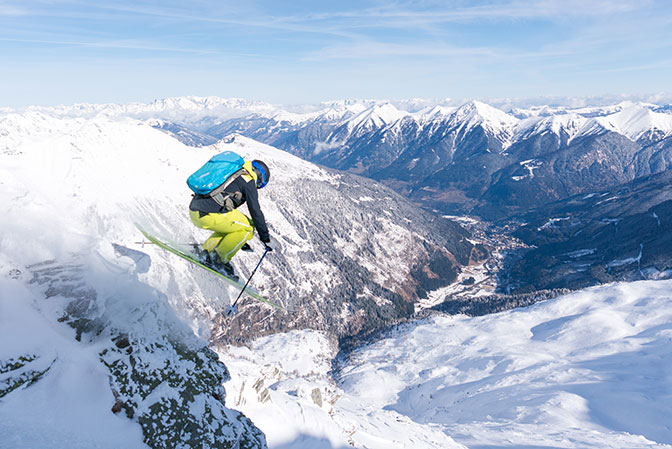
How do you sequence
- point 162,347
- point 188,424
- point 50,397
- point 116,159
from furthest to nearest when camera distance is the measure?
point 116,159, point 162,347, point 188,424, point 50,397

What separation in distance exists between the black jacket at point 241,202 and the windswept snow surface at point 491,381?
19364 mm

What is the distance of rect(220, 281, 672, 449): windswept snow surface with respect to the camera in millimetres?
39281

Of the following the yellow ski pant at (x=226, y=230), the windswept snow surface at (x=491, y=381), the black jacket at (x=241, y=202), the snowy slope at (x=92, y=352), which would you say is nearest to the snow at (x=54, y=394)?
the snowy slope at (x=92, y=352)

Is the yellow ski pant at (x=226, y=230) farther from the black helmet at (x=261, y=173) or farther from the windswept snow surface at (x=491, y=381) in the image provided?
the windswept snow surface at (x=491, y=381)

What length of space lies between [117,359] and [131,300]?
121 inches

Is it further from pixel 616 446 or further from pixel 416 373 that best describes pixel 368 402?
pixel 616 446

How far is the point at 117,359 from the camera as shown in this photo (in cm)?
1697

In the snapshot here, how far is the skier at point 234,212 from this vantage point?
12078 millimetres

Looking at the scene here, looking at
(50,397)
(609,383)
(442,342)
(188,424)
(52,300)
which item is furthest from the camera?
(442,342)

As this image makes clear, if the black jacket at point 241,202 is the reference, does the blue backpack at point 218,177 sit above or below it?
above

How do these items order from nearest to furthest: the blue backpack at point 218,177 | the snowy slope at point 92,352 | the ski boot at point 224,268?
the blue backpack at point 218,177 → the snowy slope at point 92,352 → the ski boot at point 224,268

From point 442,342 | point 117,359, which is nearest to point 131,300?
point 117,359

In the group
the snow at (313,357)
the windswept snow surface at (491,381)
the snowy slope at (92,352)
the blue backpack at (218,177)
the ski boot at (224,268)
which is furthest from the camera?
the windswept snow surface at (491,381)

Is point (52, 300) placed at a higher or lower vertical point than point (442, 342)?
higher
